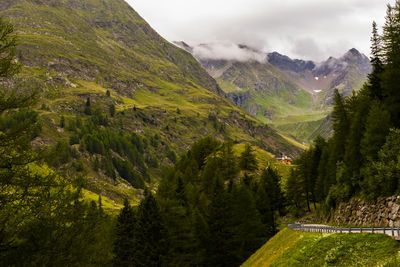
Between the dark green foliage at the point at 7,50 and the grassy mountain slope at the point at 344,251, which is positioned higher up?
the dark green foliage at the point at 7,50

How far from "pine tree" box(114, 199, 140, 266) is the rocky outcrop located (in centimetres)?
2954

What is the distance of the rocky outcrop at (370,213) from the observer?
31750 millimetres

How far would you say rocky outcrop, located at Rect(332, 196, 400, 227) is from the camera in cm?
3175

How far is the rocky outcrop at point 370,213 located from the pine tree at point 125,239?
29.5 meters

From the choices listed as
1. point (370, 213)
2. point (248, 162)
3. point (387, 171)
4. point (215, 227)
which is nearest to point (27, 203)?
point (387, 171)

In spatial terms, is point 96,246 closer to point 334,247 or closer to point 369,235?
point 334,247

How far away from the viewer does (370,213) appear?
3775 cm

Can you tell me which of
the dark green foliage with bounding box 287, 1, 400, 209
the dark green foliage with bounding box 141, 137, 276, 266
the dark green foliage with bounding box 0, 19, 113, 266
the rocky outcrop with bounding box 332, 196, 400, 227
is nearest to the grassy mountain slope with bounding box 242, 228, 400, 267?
the rocky outcrop with bounding box 332, 196, 400, 227

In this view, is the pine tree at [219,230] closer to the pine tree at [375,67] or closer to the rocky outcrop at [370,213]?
the rocky outcrop at [370,213]

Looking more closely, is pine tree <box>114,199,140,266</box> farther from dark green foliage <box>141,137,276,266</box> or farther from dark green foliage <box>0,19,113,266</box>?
dark green foliage <box>0,19,113,266</box>

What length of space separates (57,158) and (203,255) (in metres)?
38.3

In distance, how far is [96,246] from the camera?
1091 inches

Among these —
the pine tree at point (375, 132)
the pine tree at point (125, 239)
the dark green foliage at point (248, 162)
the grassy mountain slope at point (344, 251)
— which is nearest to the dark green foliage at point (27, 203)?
the grassy mountain slope at point (344, 251)

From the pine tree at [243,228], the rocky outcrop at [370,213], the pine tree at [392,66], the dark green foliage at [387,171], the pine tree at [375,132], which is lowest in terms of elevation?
the pine tree at [243,228]
